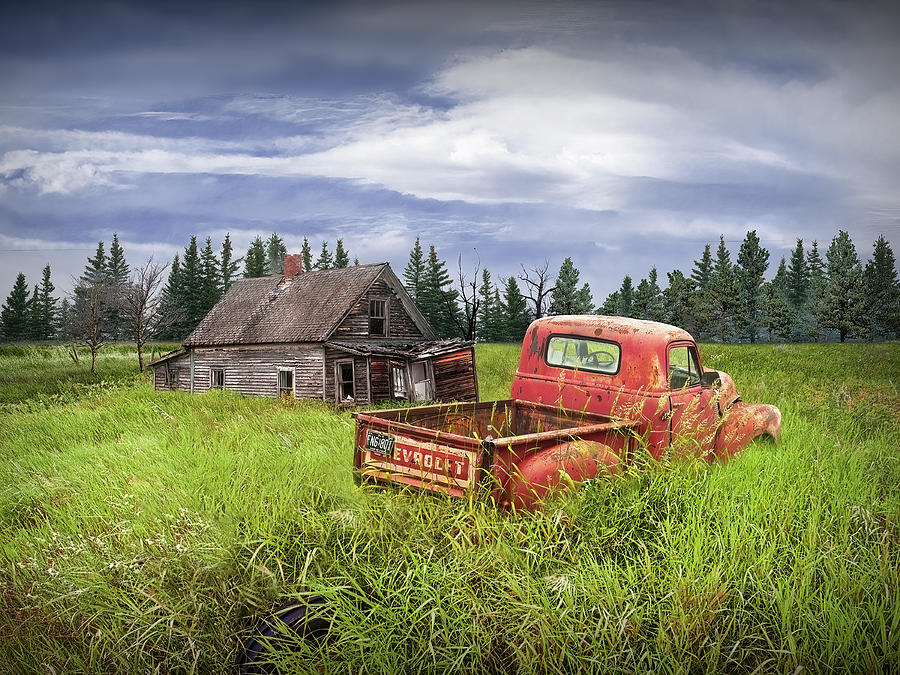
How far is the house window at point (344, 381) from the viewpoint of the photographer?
2205cm

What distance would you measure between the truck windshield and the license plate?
251cm

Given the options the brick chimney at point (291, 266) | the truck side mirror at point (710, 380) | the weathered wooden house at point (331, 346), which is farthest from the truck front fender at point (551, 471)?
the brick chimney at point (291, 266)

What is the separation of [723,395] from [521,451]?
4.36 meters

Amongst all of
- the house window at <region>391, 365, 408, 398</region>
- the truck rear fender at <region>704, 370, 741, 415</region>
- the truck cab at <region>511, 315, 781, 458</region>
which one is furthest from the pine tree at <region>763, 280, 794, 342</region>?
the truck cab at <region>511, 315, 781, 458</region>

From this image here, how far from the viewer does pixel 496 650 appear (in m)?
3.42

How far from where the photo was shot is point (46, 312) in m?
71.7

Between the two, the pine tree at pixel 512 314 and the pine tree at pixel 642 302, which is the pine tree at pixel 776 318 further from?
the pine tree at pixel 512 314

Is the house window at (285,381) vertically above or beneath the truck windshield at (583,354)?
beneath

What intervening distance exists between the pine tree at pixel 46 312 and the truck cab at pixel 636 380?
77.6 metres

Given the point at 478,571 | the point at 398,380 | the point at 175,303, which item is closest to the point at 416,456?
the point at 478,571

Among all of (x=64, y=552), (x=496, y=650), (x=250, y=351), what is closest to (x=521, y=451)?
(x=496, y=650)

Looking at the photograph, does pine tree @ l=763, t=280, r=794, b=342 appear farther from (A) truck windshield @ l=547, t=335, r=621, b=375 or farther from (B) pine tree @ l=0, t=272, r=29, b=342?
(B) pine tree @ l=0, t=272, r=29, b=342

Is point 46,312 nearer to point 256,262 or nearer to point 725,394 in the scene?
point 256,262

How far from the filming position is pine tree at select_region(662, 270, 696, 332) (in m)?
50.8
